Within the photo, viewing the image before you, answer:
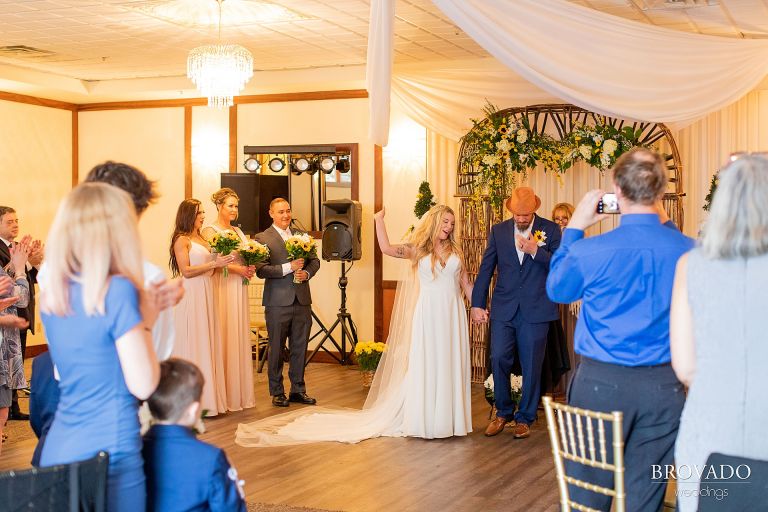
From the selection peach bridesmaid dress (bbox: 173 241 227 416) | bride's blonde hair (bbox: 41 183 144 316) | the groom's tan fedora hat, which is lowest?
peach bridesmaid dress (bbox: 173 241 227 416)

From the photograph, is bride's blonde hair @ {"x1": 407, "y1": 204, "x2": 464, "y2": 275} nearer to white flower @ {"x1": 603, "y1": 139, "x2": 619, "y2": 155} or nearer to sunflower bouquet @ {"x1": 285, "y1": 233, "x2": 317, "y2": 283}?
sunflower bouquet @ {"x1": 285, "y1": 233, "x2": 317, "y2": 283}

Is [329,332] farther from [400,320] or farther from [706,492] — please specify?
[706,492]

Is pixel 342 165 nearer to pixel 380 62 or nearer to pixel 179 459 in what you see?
pixel 380 62

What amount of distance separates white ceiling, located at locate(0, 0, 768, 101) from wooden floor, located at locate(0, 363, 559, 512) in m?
3.39

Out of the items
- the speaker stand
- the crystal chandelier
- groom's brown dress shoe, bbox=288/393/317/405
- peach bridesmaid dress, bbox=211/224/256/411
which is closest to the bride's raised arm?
peach bridesmaid dress, bbox=211/224/256/411

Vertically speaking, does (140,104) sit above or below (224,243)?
above

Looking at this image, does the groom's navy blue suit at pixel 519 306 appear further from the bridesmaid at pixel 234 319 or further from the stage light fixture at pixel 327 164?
the stage light fixture at pixel 327 164

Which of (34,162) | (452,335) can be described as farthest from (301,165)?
(452,335)

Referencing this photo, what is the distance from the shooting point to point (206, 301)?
7.93 metres

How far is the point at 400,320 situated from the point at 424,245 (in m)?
0.66

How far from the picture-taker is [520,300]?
7051 mm

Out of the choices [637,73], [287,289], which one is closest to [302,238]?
[287,289]

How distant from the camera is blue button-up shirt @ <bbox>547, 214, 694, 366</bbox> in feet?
11.3

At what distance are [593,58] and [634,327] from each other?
2.03 m
